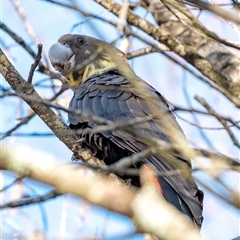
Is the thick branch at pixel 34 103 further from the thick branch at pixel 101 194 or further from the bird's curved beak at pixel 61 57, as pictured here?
the thick branch at pixel 101 194

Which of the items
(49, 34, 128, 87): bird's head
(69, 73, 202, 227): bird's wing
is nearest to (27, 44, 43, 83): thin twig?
(69, 73, 202, 227): bird's wing

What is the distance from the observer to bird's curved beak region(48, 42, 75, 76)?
4.44m

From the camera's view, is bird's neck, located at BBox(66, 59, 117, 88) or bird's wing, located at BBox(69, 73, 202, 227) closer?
bird's wing, located at BBox(69, 73, 202, 227)

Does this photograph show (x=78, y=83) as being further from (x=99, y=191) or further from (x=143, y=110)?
(x=99, y=191)

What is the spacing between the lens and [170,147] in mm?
1819

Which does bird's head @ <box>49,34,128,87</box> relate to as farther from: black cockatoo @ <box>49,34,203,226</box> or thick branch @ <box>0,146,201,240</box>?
thick branch @ <box>0,146,201,240</box>

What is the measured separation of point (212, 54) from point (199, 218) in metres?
1.69

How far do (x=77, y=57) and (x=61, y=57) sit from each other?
8.4 inches

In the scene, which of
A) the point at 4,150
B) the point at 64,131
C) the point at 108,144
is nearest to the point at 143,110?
the point at 108,144

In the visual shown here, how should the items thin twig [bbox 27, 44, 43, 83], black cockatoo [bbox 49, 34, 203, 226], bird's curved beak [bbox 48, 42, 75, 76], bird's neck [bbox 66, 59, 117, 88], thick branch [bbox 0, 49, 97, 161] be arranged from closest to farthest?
1. thin twig [bbox 27, 44, 43, 83]
2. thick branch [bbox 0, 49, 97, 161]
3. black cockatoo [bbox 49, 34, 203, 226]
4. bird's curved beak [bbox 48, 42, 75, 76]
5. bird's neck [bbox 66, 59, 117, 88]

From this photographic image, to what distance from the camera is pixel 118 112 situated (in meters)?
3.70

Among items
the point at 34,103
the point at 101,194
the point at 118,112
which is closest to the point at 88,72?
the point at 118,112

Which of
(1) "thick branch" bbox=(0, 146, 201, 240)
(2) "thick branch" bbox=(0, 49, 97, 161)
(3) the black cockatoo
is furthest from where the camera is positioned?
(3) the black cockatoo

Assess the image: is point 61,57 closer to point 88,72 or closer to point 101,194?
point 88,72
